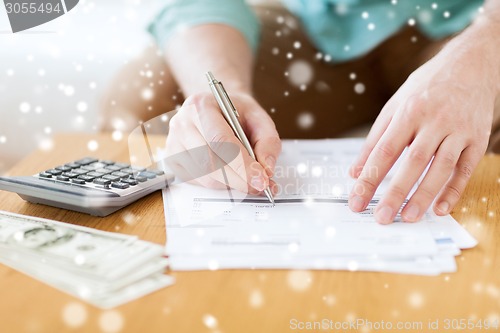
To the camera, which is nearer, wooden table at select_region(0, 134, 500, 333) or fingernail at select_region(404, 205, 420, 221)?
wooden table at select_region(0, 134, 500, 333)

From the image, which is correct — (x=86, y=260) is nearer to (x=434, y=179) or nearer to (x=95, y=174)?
(x=95, y=174)

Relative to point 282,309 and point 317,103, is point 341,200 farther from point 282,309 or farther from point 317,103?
point 317,103

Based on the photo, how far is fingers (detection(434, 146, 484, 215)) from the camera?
0.69 meters

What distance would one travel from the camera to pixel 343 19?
1354 mm

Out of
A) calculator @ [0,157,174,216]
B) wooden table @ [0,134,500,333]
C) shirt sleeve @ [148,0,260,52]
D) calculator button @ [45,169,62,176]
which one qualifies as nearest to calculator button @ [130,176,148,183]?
calculator @ [0,157,174,216]

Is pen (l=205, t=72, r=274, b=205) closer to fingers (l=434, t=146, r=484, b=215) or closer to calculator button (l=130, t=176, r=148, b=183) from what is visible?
calculator button (l=130, t=176, r=148, b=183)

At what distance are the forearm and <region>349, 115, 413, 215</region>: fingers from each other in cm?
33

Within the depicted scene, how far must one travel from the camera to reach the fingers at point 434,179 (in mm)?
653

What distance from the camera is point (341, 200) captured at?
0.71 metres

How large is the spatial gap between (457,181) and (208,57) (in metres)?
0.55

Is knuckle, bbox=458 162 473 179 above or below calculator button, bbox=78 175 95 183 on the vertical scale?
below

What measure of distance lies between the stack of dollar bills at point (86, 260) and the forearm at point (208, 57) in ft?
1.51

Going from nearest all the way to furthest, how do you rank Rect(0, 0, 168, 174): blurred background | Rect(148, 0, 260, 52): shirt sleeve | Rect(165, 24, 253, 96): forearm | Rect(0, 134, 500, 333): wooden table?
Rect(0, 134, 500, 333): wooden table → Rect(165, 24, 253, 96): forearm → Rect(148, 0, 260, 52): shirt sleeve → Rect(0, 0, 168, 174): blurred background

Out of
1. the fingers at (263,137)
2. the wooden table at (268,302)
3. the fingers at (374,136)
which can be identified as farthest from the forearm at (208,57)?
the wooden table at (268,302)
